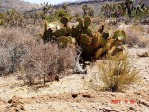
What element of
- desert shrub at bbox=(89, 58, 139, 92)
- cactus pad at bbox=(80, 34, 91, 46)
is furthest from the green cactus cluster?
desert shrub at bbox=(89, 58, 139, 92)

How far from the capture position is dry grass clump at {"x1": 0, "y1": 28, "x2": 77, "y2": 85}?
891 cm

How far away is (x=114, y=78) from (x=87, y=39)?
12.4 feet

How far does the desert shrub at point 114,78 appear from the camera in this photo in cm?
785

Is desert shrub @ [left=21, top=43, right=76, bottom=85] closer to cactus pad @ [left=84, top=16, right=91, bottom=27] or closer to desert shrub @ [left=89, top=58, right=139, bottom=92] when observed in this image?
desert shrub @ [left=89, top=58, right=139, bottom=92]

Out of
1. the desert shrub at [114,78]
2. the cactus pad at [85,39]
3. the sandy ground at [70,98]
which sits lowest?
the sandy ground at [70,98]

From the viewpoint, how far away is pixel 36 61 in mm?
9461

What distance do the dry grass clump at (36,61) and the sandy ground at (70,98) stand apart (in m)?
0.45

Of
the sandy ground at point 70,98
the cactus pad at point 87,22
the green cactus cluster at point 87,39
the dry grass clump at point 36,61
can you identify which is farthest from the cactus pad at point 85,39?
the sandy ground at point 70,98

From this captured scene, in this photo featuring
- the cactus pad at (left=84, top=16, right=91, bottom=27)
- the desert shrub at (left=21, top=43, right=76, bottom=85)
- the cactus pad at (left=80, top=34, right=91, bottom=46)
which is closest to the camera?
the desert shrub at (left=21, top=43, right=76, bottom=85)

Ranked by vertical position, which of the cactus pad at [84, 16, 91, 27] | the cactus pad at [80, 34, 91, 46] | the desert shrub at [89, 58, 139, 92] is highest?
the cactus pad at [84, 16, 91, 27]

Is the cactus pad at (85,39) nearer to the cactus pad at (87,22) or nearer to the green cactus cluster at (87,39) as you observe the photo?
the green cactus cluster at (87,39)

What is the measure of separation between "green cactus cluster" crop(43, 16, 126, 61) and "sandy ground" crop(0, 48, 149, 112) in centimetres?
295

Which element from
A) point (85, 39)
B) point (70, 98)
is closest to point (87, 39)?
point (85, 39)

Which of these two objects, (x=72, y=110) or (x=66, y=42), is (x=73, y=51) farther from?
(x=72, y=110)
